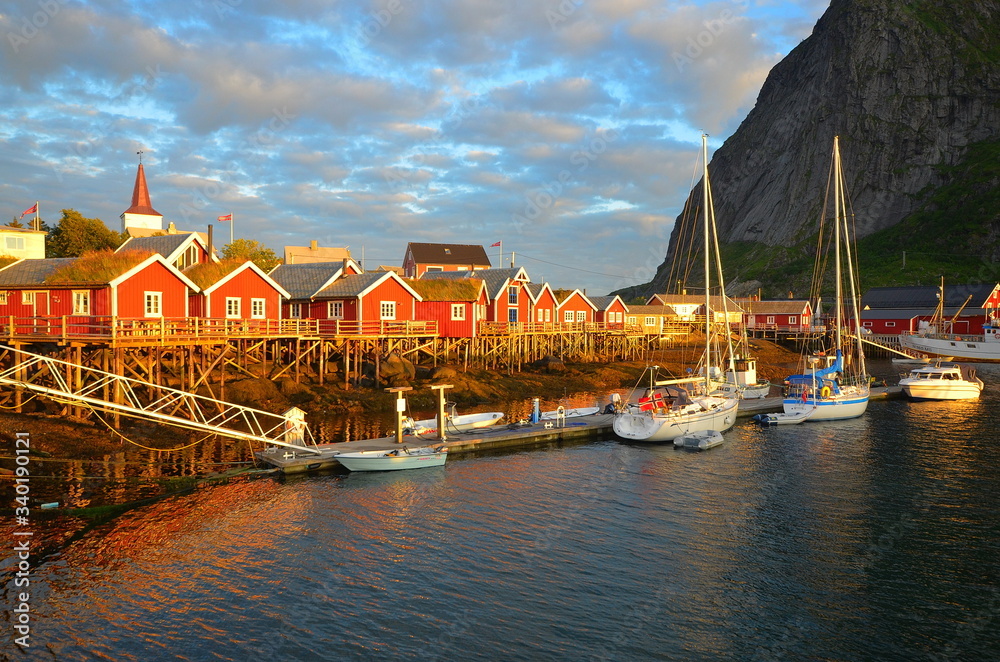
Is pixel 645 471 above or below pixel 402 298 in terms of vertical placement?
below

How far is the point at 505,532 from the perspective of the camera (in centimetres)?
2111

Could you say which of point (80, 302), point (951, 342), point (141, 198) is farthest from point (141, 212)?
point (951, 342)

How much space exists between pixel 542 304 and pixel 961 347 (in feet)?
174

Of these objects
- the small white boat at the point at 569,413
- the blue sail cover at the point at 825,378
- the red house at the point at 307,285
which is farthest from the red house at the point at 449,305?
the blue sail cover at the point at 825,378

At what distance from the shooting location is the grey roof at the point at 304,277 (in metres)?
49.1

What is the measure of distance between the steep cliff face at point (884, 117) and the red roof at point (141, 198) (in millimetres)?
107631

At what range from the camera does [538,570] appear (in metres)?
18.5

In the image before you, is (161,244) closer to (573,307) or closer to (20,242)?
(20,242)

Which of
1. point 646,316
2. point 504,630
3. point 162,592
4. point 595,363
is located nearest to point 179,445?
point 162,592

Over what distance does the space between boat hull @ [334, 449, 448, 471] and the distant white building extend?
136 ft

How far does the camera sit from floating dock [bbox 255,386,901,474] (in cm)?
2680

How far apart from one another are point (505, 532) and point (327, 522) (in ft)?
18.5

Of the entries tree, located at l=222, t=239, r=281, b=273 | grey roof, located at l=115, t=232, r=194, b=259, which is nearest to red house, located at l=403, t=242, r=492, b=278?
tree, located at l=222, t=239, r=281, b=273

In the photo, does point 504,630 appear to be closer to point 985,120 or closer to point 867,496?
point 867,496
